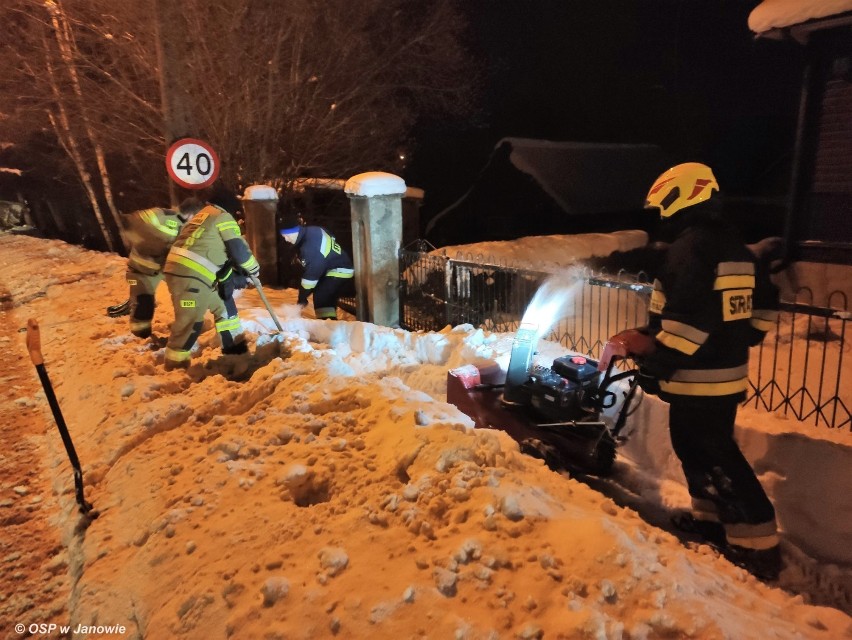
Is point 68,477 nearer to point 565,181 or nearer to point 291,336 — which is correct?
point 291,336

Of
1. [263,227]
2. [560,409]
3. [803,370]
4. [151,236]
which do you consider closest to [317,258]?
[151,236]

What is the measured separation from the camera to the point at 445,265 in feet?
24.3

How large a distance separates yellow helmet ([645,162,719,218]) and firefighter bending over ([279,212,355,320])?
4.87m

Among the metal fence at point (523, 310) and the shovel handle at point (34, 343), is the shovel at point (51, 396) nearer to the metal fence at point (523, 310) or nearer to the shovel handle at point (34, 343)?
the shovel handle at point (34, 343)

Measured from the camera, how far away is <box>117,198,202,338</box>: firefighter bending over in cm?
640

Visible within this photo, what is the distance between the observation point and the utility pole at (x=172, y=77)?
8133mm

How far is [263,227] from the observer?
1073 cm

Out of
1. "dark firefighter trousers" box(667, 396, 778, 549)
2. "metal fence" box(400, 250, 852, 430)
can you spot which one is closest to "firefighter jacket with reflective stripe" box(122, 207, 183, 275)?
"metal fence" box(400, 250, 852, 430)

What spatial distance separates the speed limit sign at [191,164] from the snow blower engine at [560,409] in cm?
439

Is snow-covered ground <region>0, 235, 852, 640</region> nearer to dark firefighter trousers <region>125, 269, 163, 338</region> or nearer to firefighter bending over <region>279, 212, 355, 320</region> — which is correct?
dark firefighter trousers <region>125, 269, 163, 338</region>

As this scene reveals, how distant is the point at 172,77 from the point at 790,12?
8341mm

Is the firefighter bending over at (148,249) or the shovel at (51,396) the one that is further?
the firefighter bending over at (148,249)

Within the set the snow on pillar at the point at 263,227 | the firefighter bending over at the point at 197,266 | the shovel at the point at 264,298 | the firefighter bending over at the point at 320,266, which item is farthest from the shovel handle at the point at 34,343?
the snow on pillar at the point at 263,227

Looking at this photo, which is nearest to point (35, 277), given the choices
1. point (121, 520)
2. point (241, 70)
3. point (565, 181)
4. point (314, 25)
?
point (241, 70)
